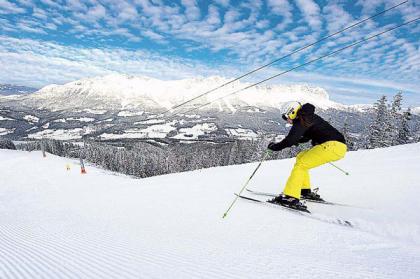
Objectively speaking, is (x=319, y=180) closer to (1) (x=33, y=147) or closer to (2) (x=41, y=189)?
(2) (x=41, y=189)

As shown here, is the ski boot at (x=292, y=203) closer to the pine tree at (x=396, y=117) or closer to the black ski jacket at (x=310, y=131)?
the black ski jacket at (x=310, y=131)

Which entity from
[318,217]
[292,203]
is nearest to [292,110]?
[292,203]

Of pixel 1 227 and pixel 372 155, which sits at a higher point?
pixel 372 155

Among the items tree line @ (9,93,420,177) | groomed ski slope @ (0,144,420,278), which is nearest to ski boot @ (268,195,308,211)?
groomed ski slope @ (0,144,420,278)

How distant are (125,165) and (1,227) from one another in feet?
354

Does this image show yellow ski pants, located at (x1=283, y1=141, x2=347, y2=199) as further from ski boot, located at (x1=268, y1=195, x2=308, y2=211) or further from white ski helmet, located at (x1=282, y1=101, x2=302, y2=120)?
white ski helmet, located at (x1=282, y1=101, x2=302, y2=120)

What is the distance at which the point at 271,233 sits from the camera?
16.7ft

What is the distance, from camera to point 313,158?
6.48m

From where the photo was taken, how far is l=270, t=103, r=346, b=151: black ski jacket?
→ 617cm

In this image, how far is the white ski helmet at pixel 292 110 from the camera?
251 inches

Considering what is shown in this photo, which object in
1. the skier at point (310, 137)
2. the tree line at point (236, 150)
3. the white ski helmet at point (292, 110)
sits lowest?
the tree line at point (236, 150)

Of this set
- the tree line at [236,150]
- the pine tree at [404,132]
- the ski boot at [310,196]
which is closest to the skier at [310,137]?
the ski boot at [310,196]

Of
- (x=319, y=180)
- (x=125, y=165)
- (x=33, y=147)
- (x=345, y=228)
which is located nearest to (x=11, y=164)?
(x=319, y=180)

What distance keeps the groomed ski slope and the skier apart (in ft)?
1.88
